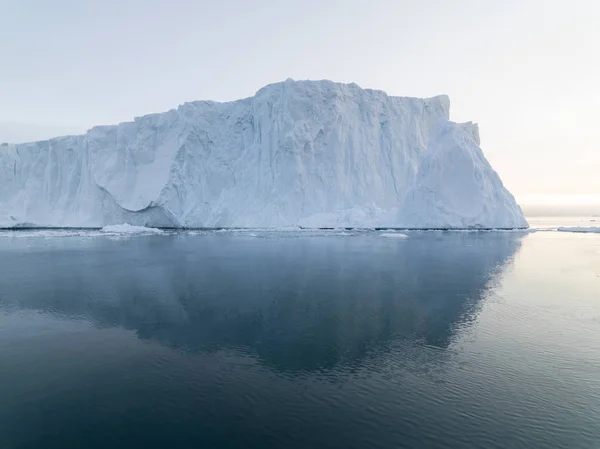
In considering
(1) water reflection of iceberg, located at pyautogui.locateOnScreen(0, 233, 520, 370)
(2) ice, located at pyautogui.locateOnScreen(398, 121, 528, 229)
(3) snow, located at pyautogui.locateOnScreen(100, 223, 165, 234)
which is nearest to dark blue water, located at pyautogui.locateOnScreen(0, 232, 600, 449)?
(1) water reflection of iceberg, located at pyautogui.locateOnScreen(0, 233, 520, 370)

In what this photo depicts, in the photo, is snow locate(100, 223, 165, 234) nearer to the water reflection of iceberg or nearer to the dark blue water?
the water reflection of iceberg

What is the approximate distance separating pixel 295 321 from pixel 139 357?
3285mm

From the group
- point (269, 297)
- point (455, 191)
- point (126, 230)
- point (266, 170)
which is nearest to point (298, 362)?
point (269, 297)

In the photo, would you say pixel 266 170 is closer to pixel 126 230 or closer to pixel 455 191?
pixel 126 230

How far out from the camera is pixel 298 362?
644 cm

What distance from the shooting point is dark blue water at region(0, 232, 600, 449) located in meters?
4.52

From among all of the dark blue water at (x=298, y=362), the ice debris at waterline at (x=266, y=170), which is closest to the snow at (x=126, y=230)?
the ice debris at waterline at (x=266, y=170)

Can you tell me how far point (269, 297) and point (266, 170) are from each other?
32043 mm

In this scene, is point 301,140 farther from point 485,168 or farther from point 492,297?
point 492,297

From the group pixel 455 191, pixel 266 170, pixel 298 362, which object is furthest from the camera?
pixel 266 170

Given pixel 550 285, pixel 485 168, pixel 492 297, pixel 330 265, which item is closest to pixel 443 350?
pixel 492 297

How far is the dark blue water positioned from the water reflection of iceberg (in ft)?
0.21

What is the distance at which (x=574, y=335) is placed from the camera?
789 cm

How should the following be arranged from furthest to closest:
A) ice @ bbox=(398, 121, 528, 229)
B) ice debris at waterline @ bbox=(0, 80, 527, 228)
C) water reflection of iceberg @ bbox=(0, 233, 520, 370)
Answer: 1. ice debris at waterline @ bbox=(0, 80, 527, 228)
2. ice @ bbox=(398, 121, 528, 229)
3. water reflection of iceberg @ bbox=(0, 233, 520, 370)
